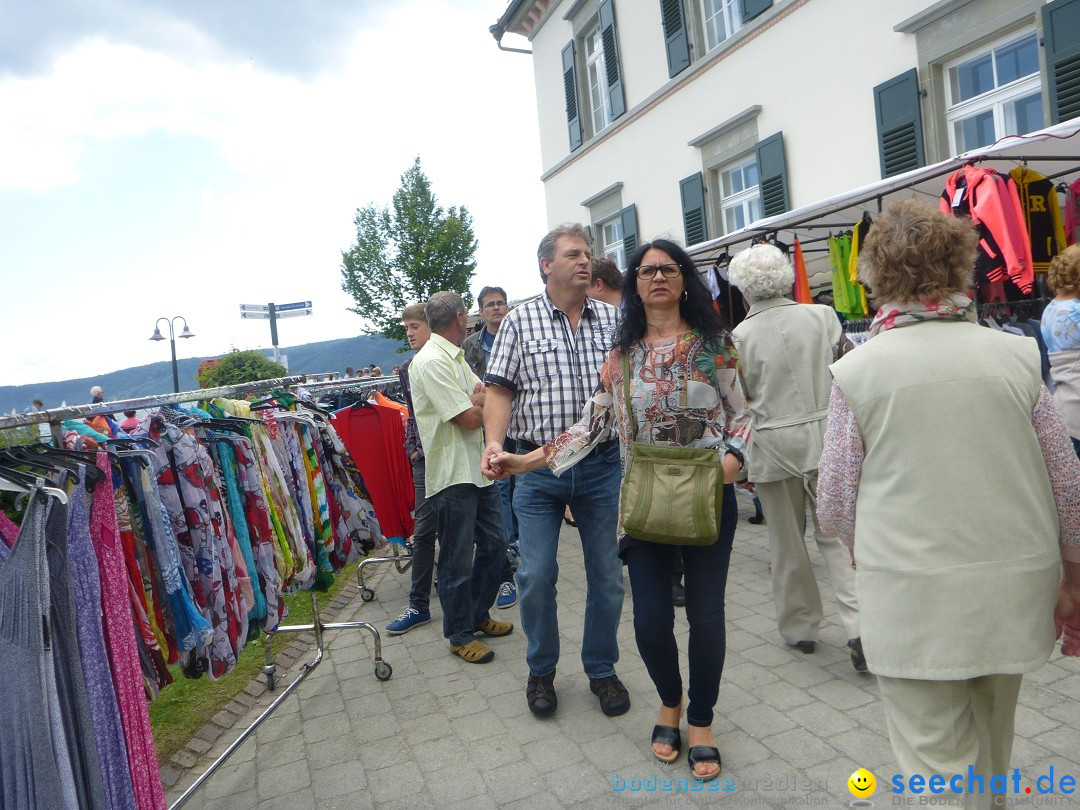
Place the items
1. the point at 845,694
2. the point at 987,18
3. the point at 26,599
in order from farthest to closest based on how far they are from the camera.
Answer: the point at 987,18 < the point at 845,694 < the point at 26,599

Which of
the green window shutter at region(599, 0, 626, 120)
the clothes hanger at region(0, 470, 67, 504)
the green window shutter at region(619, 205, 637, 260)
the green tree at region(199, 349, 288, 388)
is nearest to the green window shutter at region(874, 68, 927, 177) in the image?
the green window shutter at region(619, 205, 637, 260)

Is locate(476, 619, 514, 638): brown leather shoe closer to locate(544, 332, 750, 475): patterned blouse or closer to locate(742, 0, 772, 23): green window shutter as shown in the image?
locate(544, 332, 750, 475): patterned blouse

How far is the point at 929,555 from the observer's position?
6.02 feet

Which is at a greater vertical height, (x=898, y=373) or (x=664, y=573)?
(x=898, y=373)

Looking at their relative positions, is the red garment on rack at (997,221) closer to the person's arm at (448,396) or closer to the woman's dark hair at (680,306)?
the woman's dark hair at (680,306)

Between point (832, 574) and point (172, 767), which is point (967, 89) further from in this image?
point (172, 767)

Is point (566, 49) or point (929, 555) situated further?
point (566, 49)

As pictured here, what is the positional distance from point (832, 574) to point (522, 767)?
1712mm

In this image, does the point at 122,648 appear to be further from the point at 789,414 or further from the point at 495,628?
the point at 789,414

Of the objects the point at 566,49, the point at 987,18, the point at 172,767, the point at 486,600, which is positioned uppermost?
the point at 566,49

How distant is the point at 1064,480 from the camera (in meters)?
1.86

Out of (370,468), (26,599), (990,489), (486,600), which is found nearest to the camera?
(990,489)

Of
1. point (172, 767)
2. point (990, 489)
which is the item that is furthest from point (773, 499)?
point (172, 767)

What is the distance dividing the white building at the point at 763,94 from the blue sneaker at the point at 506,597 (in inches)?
252
